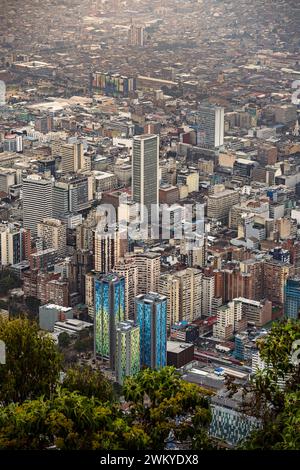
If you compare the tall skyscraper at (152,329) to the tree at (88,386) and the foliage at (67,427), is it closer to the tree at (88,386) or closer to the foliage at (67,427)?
the tree at (88,386)

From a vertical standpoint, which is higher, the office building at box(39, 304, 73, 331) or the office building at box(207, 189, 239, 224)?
the office building at box(207, 189, 239, 224)

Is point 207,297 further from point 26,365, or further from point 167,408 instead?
point 167,408

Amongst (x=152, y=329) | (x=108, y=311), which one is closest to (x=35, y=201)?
(x=108, y=311)

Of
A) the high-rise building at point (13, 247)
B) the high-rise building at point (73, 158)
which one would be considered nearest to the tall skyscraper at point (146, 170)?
the high-rise building at point (73, 158)

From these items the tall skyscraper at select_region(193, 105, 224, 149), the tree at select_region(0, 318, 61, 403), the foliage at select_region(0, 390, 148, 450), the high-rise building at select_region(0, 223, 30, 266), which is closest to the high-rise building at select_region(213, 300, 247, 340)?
the high-rise building at select_region(0, 223, 30, 266)

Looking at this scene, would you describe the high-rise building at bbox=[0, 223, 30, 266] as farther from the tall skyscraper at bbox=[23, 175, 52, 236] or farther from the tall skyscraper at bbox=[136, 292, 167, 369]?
the tall skyscraper at bbox=[136, 292, 167, 369]
